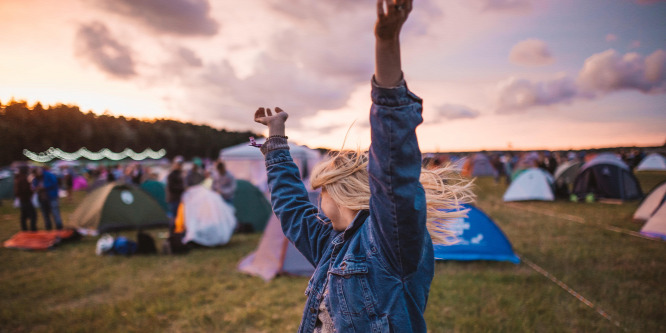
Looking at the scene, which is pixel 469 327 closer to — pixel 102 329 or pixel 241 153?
pixel 102 329

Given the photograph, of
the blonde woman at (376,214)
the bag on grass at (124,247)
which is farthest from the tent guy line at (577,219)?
the bag on grass at (124,247)

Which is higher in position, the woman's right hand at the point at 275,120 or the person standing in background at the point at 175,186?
the woman's right hand at the point at 275,120

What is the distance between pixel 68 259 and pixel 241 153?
1262cm

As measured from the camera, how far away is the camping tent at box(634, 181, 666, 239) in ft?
24.6

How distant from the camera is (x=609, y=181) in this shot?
1349 cm

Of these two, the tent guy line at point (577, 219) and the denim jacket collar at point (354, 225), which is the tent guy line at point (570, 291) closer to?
the tent guy line at point (577, 219)

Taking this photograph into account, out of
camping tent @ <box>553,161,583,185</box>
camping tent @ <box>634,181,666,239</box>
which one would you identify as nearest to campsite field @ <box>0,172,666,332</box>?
camping tent @ <box>634,181,666,239</box>

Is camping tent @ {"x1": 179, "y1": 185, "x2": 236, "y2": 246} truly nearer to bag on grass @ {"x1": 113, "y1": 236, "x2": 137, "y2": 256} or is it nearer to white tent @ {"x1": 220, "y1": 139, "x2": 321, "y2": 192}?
bag on grass @ {"x1": 113, "y1": 236, "x2": 137, "y2": 256}

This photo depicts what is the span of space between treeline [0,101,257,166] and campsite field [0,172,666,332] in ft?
121

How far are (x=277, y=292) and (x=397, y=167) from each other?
4850 mm

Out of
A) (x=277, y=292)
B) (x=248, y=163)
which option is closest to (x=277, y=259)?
(x=277, y=292)

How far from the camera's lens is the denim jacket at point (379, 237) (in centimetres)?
87

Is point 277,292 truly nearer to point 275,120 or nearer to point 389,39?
point 275,120

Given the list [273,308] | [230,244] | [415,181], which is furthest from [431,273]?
[230,244]
